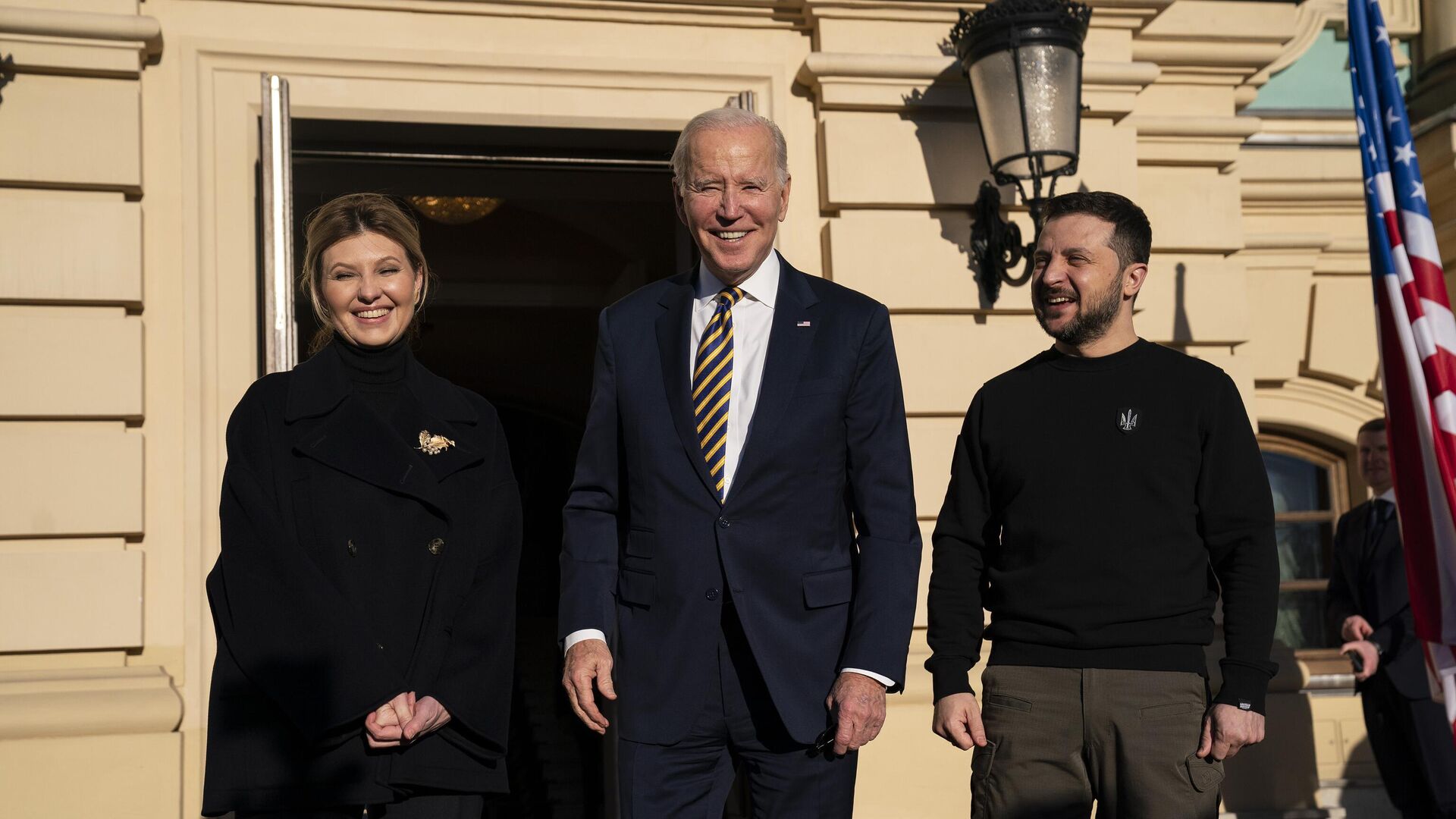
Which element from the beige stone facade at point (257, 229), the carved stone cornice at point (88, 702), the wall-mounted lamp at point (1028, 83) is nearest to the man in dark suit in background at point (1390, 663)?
the beige stone facade at point (257, 229)

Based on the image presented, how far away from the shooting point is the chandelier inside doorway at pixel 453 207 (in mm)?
8945

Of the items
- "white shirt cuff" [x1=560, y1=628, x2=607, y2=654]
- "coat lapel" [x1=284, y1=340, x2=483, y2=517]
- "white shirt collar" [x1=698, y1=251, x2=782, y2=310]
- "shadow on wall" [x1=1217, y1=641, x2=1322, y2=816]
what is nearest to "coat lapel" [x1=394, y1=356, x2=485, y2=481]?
"coat lapel" [x1=284, y1=340, x2=483, y2=517]

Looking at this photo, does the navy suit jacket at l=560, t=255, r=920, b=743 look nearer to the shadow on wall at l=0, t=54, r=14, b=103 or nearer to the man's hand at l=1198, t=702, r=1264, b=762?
the man's hand at l=1198, t=702, r=1264, b=762

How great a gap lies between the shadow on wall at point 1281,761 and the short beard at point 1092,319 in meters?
3.49

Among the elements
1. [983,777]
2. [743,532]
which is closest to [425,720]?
[743,532]

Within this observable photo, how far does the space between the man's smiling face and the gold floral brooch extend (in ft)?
2.21

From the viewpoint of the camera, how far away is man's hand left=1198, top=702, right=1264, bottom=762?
3.15 meters

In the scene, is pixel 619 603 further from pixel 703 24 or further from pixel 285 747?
pixel 703 24

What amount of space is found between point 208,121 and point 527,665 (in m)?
7.62

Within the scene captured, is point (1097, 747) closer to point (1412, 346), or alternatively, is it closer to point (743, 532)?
point (743, 532)

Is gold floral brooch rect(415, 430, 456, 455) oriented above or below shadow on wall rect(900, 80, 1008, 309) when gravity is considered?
below

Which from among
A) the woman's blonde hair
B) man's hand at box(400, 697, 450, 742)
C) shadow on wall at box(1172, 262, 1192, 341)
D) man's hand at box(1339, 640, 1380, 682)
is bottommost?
man's hand at box(1339, 640, 1380, 682)

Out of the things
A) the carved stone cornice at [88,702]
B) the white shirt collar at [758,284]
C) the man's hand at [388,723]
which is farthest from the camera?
the carved stone cornice at [88,702]

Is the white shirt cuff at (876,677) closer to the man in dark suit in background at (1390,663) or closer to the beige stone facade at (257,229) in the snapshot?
the beige stone facade at (257,229)
